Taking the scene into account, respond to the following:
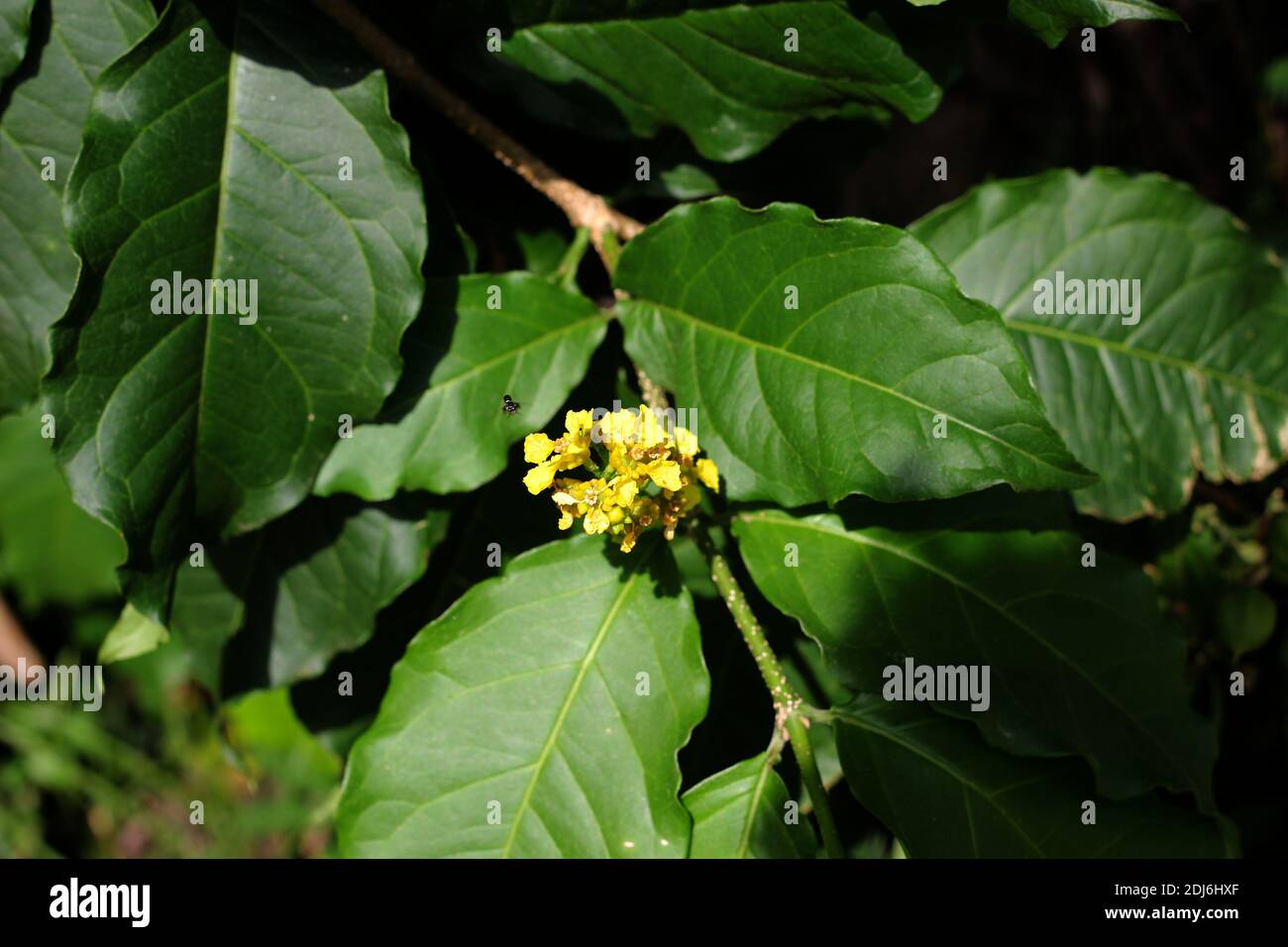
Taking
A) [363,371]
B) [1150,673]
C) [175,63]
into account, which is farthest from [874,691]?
[175,63]

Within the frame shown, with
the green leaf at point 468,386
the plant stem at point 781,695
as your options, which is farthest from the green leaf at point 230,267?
the plant stem at point 781,695

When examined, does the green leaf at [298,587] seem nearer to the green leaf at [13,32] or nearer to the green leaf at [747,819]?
the green leaf at [747,819]

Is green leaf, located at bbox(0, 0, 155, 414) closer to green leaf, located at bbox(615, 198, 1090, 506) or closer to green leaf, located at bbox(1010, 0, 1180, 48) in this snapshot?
green leaf, located at bbox(615, 198, 1090, 506)

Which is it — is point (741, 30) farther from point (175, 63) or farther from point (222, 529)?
point (222, 529)

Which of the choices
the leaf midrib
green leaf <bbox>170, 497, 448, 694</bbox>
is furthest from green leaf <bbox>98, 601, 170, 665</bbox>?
the leaf midrib

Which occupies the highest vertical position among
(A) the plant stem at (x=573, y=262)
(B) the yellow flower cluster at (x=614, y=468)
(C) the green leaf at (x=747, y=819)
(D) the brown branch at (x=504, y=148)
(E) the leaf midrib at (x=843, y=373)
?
(D) the brown branch at (x=504, y=148)
